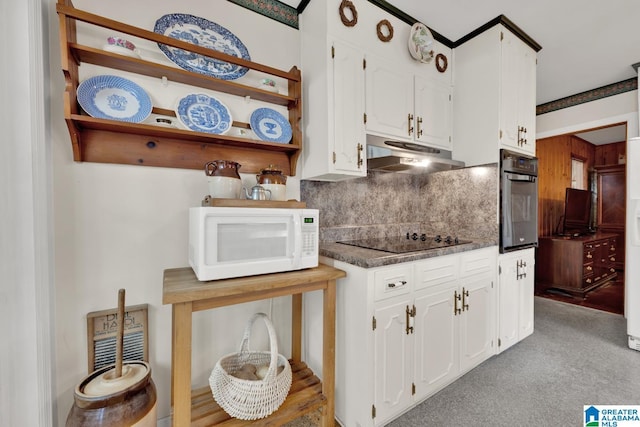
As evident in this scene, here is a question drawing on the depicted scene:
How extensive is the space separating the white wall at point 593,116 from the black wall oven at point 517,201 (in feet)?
4.46

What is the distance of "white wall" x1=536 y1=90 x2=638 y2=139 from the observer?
2.70 metres

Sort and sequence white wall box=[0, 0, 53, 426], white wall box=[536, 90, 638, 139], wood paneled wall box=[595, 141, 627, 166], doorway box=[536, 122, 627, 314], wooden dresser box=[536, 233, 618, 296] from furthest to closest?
wood paneled wall box=[595, 141, 627, 166] < doorway box=[536, 122, 627, 314] < wooden dresser box=[536, 233, 618, 296] < white wall box=[536, 90, 638, 139] < white wall box=[0, 0, 53, 426]

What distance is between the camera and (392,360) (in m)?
1.45

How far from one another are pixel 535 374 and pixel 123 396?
97.7 inches

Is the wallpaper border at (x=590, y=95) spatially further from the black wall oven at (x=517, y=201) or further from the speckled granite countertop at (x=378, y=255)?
the speckled granite countertop at (x=378, y=255)

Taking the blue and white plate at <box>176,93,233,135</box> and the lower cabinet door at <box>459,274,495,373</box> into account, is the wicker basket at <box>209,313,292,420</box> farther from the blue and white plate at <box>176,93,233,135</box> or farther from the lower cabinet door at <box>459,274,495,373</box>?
the lower cabinet door at <box>459,274,495,373</box>

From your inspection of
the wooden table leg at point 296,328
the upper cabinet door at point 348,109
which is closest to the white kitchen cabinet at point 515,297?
the upper cabinet door at point 348,109

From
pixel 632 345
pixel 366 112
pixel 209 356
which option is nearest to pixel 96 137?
pixel 209 356

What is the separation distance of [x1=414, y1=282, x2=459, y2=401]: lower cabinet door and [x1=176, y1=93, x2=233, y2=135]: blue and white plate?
1502mm

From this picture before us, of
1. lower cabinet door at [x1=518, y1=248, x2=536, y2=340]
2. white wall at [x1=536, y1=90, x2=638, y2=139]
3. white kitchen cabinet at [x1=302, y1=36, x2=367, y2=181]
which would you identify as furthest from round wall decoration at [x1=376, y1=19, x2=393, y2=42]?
Result: white wall at [x1=536, y1=90, x2=638, y2=139]

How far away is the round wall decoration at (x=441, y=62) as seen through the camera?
220cm

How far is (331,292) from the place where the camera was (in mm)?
1394

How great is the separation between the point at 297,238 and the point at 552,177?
4577mm

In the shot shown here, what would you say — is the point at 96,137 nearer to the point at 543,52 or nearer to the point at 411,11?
the point at 411,11
